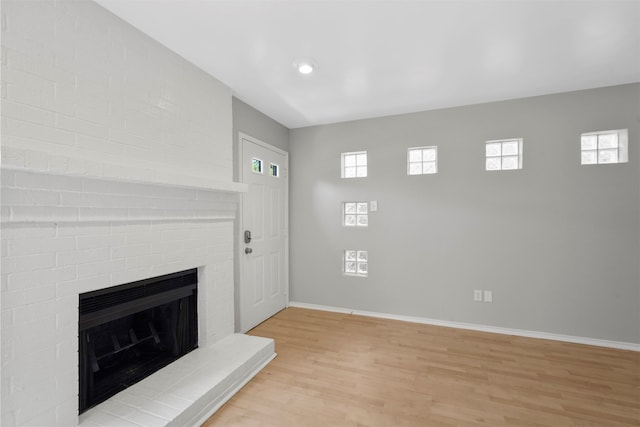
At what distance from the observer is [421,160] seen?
367 cm

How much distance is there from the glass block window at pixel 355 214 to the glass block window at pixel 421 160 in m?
0.74

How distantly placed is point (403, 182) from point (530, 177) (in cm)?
133

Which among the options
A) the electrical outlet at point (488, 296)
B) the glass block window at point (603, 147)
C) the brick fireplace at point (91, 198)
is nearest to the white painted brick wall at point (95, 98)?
the brick fireplace at point (91, 198)

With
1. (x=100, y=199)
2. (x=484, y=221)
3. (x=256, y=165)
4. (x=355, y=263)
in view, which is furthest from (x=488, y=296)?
(x=100, y=199)

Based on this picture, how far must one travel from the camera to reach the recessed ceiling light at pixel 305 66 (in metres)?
2.42

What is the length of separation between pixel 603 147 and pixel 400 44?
A: 2503mm

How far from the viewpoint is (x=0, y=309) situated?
135 cm

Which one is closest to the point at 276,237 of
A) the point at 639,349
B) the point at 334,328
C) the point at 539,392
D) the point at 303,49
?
the point at 334,328

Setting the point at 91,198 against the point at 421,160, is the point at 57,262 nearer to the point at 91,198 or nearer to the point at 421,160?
the point at 91,198

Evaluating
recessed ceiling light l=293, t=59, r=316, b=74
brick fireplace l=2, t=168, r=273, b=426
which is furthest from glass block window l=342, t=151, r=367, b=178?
brick fireplace l=2, t=168, r=273, b=426

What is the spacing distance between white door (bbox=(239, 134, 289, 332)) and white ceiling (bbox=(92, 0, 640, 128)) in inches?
31.9

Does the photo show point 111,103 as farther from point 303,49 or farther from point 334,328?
point 334,328

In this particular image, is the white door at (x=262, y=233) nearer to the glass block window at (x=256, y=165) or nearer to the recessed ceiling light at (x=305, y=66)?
the glass block window at (x=256, y=165)

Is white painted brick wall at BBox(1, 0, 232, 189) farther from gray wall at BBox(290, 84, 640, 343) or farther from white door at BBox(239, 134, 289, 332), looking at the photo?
gray wall at BBox(290, 84, 640, 343)
